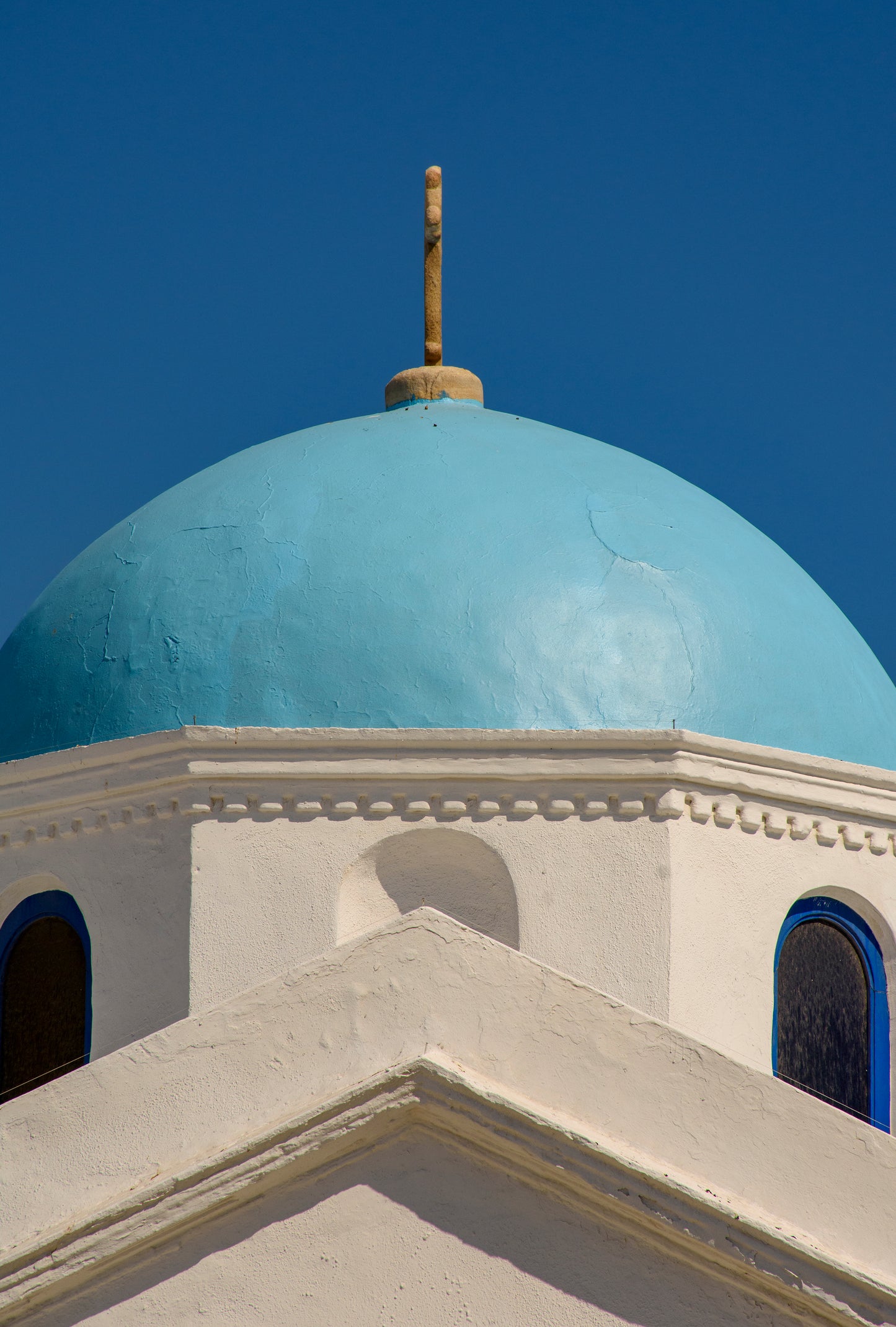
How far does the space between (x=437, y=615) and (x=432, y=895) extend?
125cm

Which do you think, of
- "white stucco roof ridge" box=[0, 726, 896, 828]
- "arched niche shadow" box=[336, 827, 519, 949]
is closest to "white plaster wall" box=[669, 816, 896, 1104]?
"white stucco roof ridge" box=[0, 726, 896, 828]

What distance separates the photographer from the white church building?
5559 mm

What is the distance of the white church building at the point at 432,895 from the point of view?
Answer: 556 centimetres

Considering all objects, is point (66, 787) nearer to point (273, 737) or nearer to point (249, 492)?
point (273, 737)

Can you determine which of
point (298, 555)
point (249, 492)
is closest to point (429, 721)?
point (298, 555)

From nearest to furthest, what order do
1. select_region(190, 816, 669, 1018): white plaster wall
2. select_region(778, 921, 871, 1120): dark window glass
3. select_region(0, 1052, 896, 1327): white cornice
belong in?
1. select_region(0, 1052, 896, 1327): white cornice
2. select_region(190, 816, 669, 1018): white plaster wall
3. select_region(778, 921, 871, 1120): dark window glass

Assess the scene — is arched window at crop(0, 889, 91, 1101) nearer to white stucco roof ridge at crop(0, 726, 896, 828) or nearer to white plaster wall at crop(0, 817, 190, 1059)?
white plaster wall at crop(0, 817, 190, 1059)

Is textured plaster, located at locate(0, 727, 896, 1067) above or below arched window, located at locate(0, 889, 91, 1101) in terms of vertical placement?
above

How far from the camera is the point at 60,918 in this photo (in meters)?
8.54

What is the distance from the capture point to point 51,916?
856 cm

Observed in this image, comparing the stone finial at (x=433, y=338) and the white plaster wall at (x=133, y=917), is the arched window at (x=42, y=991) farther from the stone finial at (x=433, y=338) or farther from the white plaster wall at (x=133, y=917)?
the stone finial at (x=433, y=338)

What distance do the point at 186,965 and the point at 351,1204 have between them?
96.8 inches

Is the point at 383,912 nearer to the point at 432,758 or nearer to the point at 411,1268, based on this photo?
the point at 432,758

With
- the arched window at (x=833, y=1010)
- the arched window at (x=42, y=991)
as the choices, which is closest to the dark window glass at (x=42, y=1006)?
the arched window at (x=42, y=991)
